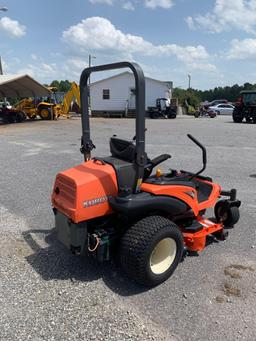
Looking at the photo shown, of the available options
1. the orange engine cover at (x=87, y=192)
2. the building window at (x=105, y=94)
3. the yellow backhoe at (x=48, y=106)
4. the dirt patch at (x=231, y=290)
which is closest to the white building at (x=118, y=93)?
the building window at (x=105, y=94)

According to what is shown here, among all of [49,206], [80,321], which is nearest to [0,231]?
[49,206]

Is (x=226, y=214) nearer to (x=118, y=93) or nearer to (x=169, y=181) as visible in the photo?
(x=169, y=181)

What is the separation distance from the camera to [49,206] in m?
5.55

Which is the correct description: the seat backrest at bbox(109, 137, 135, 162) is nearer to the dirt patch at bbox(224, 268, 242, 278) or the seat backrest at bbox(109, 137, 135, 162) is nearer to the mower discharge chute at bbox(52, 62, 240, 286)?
the mower discharge chute at bbox(52, 62, 240, 286)

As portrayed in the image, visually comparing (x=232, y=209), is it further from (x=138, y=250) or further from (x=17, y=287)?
(x=17, y=287)

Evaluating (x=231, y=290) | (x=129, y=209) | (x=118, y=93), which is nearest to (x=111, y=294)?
(x=129, y=209)

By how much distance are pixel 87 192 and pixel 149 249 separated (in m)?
0.75

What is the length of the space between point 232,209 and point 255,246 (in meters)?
0.57

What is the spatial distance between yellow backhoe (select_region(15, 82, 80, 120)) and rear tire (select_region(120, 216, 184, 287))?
22.3 meters

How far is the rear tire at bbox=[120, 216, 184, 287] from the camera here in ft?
10.1

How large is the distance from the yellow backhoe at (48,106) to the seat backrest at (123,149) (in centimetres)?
2164

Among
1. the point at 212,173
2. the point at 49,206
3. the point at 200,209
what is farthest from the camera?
the point at 212,173

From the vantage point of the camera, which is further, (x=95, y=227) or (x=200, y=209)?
(x=200, y=209)

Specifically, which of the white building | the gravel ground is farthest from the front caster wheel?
the white building
